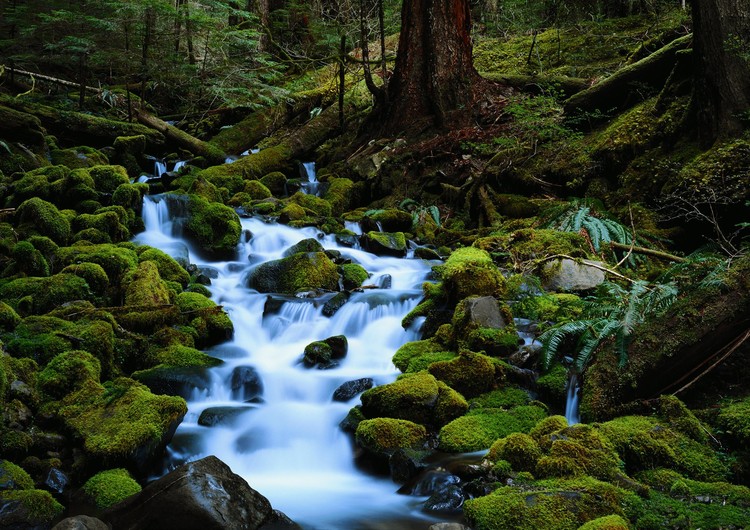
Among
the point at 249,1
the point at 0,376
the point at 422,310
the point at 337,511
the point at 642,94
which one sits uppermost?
the point at 249,1

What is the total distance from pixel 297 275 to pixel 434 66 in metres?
6.89

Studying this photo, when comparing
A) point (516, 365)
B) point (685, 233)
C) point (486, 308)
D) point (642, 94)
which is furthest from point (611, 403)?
point (642, 94)

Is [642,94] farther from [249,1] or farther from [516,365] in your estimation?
[249,1]

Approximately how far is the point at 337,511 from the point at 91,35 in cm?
1452

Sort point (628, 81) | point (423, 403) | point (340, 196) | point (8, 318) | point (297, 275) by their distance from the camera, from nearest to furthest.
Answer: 1. point (423, 403)
2. point (8, 318)
3. point (297, 275)
4. point (628, 81)
5. point (340, 196)

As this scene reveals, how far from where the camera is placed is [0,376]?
→ 177 inches

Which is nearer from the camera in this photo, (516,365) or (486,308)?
(516,365)

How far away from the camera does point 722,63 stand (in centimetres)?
785

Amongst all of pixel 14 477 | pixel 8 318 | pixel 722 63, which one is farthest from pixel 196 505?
pixel 722 63

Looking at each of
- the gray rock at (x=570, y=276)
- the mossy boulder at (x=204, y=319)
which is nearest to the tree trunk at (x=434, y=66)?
the gray rock at (x=570, y=276)

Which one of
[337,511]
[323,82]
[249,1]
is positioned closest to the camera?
[337,511]

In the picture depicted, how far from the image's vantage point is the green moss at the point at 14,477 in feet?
13.5

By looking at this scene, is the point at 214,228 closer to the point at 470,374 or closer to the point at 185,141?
the point at 185,141

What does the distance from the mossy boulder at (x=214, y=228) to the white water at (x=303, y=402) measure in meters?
0.37
